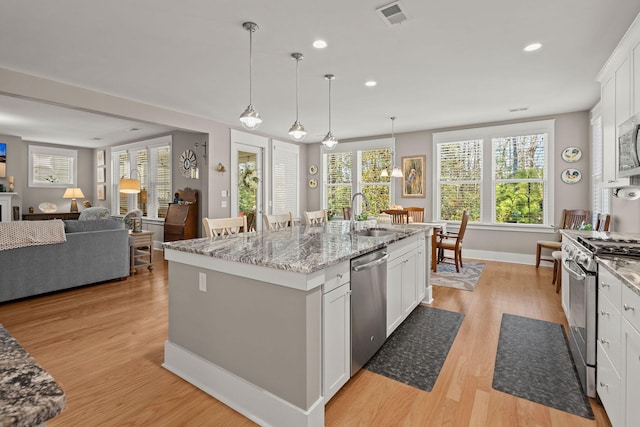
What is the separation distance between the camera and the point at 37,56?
3236 millimetres

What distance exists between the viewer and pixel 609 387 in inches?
67.0

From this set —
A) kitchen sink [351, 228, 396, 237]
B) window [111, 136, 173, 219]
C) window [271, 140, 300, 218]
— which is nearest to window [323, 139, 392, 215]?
window [271, 140, 300, 218]

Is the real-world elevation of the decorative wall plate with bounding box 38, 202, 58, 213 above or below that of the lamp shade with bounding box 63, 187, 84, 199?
below

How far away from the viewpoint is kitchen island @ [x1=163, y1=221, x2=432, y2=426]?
1659 mm

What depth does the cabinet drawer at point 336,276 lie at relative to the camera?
70.1 inches

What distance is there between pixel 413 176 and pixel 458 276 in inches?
103

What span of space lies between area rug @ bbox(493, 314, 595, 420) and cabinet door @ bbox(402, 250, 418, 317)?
0.79 metres

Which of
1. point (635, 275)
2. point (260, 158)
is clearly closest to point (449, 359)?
point (635, 275)

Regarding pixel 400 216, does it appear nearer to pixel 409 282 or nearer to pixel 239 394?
pixel 409 282

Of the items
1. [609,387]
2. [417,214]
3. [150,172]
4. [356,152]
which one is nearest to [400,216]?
[417,214]

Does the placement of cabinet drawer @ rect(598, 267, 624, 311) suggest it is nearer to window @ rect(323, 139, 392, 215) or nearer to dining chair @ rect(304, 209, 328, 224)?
dining chair @ rect(304, 209, 328, 224)

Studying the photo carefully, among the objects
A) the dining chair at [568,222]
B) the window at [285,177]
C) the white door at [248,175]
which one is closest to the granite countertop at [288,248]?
the dining chair at [568,222]

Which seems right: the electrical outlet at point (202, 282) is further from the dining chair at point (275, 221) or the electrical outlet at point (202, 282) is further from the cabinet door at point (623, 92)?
the cabinet door at point (623, 92)

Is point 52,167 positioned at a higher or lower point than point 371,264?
higher
